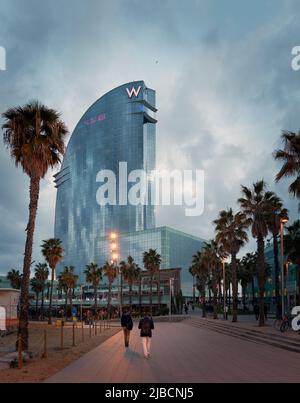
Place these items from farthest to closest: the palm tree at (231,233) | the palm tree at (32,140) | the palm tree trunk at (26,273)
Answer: the palm tree at (231,233) < the palm tree at (32,140) < the palm tree trunk at (26,273)

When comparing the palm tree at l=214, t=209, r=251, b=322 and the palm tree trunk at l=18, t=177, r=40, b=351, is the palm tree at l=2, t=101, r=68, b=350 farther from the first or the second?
the palm tree at l=214, t=209, r=251, b=322

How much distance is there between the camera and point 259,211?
36375 mm

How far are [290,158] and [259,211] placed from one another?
10.5 m

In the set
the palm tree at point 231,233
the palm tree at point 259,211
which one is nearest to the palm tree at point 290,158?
the palm tree at point 259,211

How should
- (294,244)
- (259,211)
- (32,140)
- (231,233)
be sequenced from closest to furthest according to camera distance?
(32,140) < (259,211) < (231,233) < (294,244)

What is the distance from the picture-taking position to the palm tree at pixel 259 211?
119ft

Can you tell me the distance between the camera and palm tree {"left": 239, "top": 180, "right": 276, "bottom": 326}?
36219 millimetres

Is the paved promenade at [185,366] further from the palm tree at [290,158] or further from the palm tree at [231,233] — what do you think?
the palm tree at [231,233]

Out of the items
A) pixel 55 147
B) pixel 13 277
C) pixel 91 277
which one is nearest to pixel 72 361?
pixel 55 147

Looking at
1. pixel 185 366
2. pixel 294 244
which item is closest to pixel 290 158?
pixel 185 366

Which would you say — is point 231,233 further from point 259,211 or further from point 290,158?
point 290,158

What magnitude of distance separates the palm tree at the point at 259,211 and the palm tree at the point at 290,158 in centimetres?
1016

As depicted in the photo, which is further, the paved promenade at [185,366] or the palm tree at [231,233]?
the palm tree at [231,233]
